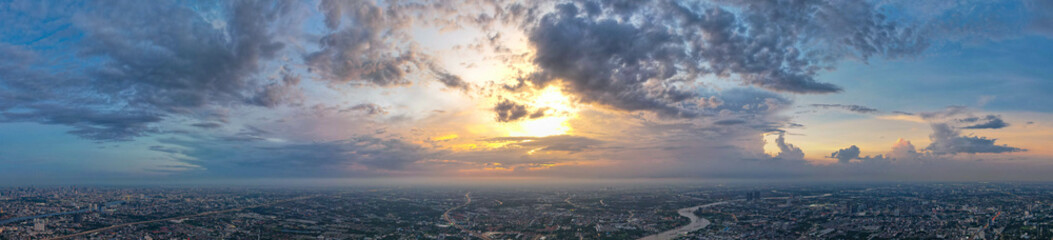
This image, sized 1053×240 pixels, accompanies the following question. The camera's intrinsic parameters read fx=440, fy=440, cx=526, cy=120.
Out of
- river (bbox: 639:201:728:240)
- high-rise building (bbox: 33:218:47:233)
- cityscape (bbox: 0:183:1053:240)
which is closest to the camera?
high-rise building (bbox: 33:218:47:233)

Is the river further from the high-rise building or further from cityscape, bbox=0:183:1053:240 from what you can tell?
the high-rise building

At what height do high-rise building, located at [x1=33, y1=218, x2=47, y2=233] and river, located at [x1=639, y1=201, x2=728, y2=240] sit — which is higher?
high-rise building, located at [x1=33, y1=218, x2=47, y2=233]

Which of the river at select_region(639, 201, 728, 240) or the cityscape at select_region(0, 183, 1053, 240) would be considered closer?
the cityscape at select_region(0, 183, 1053, 240)

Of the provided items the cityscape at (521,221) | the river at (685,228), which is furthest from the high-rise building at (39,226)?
the river at (685,228)

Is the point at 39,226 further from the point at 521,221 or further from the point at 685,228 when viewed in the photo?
the point at 685,228

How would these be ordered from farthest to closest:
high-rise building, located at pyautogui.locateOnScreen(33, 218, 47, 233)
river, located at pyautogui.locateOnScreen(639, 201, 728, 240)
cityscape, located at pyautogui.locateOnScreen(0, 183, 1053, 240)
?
river, located at pyautogui.locateOnScreen(639, 201, 728, 240)
cityscape, located at pyautogui.locateOnScreen(0, 183, 1053, 240)
high-rise building, located at pyautogui.locateOnScreen(33, 218, 47, 233)

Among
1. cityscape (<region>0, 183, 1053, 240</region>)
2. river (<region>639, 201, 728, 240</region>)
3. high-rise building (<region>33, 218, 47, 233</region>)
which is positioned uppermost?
high-rise building (<region>33, 218, 47, 233</region>)

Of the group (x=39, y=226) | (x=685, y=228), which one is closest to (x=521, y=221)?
(x=685, y=228)

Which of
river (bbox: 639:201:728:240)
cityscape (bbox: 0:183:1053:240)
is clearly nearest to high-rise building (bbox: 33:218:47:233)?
cityscape (bbox: 0:183:1053:240)

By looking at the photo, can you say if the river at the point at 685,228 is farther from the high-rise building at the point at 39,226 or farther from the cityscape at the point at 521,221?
the high-rise building at the point at 39,226

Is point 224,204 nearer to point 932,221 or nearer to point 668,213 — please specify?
point 668,213

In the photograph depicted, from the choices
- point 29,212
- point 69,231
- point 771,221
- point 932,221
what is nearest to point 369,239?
point 69,231
